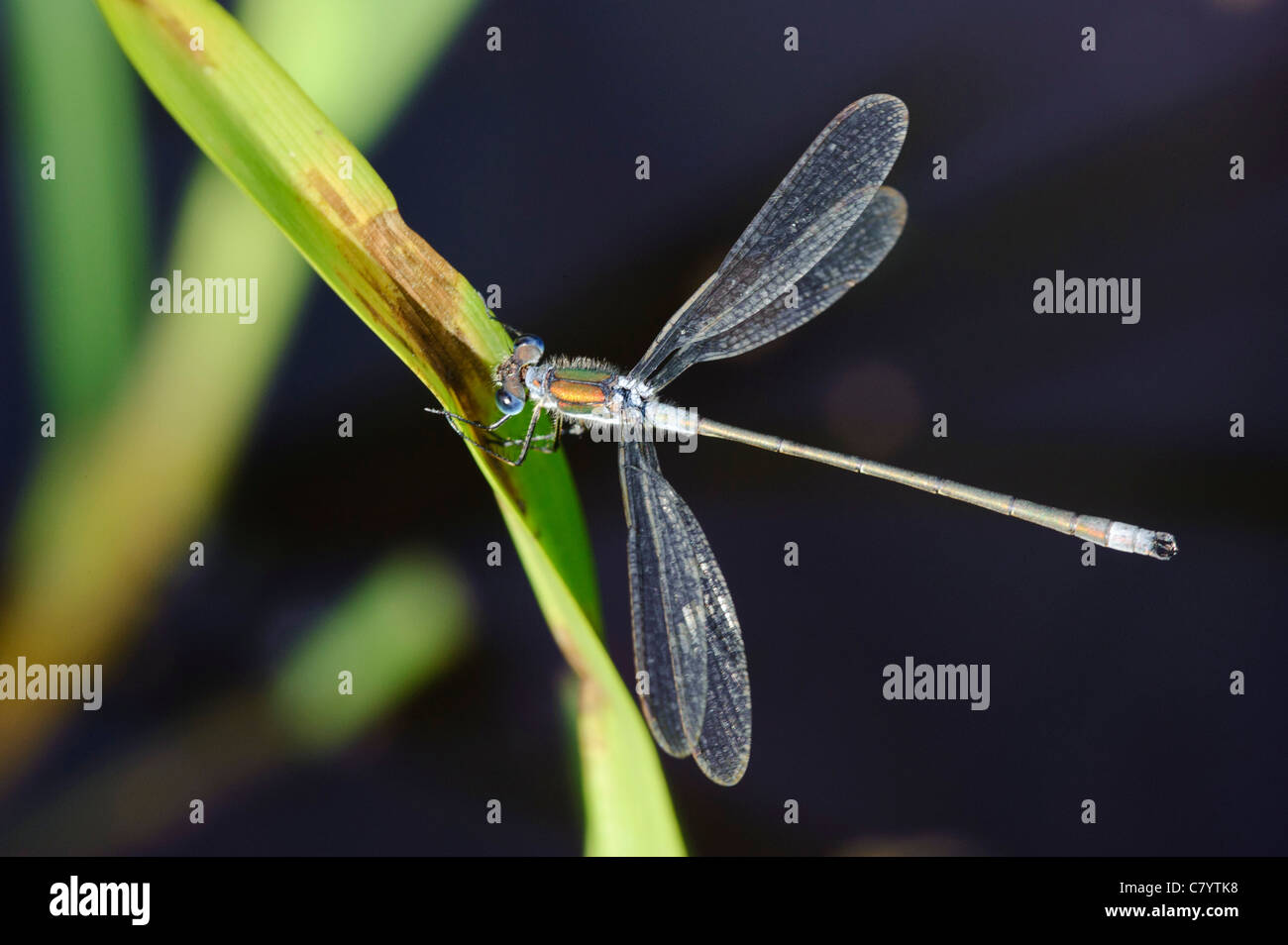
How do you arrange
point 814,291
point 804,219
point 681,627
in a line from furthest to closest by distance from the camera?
point 814,291 → point 804,219 → point 681,627

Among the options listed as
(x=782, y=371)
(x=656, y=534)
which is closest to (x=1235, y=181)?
(x=782, y=371)

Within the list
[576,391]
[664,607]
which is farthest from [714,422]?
[664,607]

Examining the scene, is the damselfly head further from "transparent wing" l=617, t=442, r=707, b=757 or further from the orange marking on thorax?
"transparent wing" l=617, t=442, r=707, b=757

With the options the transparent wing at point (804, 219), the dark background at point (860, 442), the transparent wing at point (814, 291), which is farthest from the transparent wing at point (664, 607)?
the transparent wing at point (804, 219)

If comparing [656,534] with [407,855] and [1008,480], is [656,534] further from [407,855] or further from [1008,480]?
[407,855]

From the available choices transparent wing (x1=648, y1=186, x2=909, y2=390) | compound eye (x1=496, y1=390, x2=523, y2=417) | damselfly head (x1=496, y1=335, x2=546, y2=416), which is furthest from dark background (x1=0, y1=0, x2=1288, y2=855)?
compound eye (x1=496, y1=390, x2=523, y2=417)

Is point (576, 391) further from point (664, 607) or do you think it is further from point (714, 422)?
point (664, 607)

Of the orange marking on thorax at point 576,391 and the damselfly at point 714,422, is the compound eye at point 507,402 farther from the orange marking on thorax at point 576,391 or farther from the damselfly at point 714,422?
the orange marking on thorax at point 576,391
